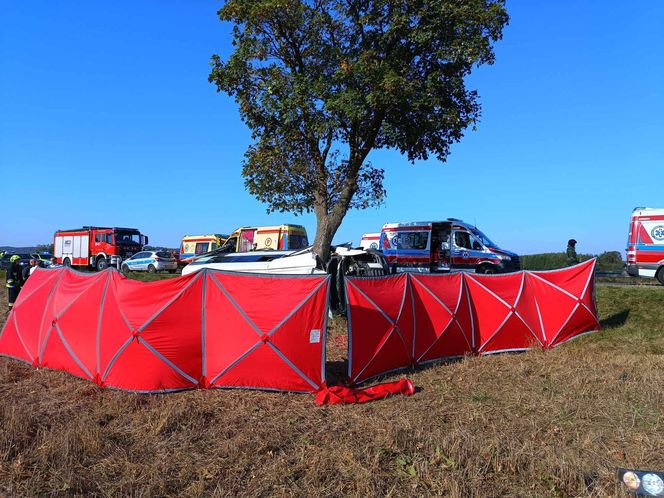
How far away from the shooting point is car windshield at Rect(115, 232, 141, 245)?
33000mm

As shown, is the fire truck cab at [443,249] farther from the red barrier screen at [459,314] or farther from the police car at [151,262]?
the police car at [151,262]

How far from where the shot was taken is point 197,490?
399 centimetres

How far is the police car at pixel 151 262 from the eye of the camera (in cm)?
2998

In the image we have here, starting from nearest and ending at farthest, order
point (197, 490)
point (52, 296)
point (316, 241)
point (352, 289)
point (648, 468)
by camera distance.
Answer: point (197, 490) < point (648, 468) < point (352, 289) < point (52, 296) < point (316, 241)

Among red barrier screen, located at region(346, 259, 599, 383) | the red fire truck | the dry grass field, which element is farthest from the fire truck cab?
the red fire truck

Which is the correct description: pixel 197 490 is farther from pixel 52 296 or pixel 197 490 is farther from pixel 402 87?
pixel 402 87

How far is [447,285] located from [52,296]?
23.0 ft

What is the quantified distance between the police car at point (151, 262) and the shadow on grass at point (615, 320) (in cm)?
2434

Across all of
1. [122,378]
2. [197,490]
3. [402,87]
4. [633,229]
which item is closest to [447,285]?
[402,87]

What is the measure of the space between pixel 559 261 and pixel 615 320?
1514cm

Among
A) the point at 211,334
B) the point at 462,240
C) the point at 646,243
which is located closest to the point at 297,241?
the point at 462,240

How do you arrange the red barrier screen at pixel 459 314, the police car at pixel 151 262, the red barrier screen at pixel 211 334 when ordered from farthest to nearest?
the police car at pixel 151 262
the red barrier screen at pixel 459 314
the red barrier screen at pixel 211 334

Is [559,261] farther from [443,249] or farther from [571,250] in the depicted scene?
[571,250]

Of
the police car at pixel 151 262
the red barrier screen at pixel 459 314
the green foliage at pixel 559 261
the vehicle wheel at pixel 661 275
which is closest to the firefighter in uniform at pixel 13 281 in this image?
the red barrier screen at pixel 459 314
